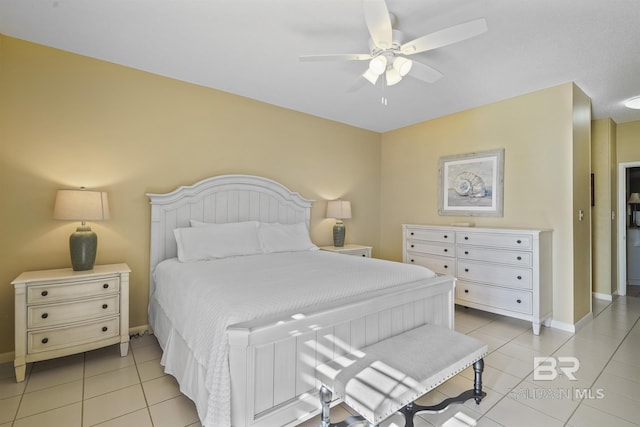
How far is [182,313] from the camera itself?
78.1 inches

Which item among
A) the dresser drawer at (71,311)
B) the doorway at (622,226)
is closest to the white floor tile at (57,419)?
the dresser drawer at (71,311)

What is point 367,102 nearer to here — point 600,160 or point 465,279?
point 465,279

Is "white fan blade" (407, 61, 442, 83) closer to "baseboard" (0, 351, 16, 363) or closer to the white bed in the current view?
the white bed

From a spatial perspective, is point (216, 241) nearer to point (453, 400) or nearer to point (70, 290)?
point (70, 290)

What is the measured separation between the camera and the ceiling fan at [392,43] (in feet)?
5.72

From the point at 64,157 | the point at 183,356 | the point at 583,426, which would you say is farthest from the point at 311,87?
the point at 583,426

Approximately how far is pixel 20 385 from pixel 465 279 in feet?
13.6

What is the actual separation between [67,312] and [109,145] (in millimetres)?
1516

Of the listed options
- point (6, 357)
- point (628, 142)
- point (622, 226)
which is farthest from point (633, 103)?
point (6, 357)

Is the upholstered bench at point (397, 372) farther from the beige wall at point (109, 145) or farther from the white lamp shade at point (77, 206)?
the beige wall at point (109, 145)

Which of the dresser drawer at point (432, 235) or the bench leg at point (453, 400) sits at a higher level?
the dresser drawer at point (432, 235)

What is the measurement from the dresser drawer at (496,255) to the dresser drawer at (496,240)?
60 millimetres

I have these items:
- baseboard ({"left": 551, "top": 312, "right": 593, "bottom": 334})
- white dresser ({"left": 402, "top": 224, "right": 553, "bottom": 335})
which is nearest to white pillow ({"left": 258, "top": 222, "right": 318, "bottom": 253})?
white dresser ({"left": 402, "top": 224, "right": 553, "bottom": 335})

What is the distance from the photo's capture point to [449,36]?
187cm
